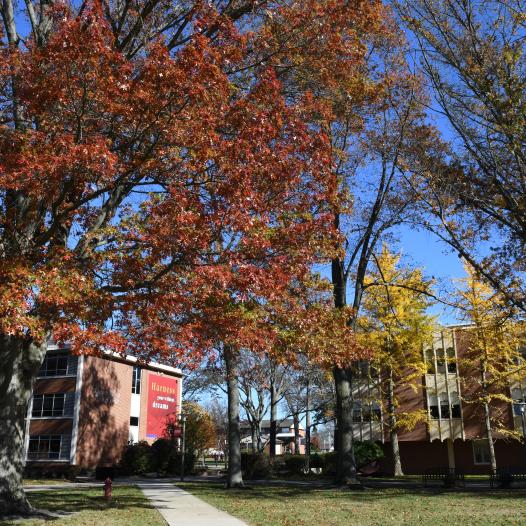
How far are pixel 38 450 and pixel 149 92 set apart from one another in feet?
106

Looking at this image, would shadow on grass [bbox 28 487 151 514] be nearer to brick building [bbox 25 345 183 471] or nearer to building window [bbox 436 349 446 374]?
brick building [bbox 25 345 183 471]

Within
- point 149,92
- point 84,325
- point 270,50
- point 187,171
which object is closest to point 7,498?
point 84,325

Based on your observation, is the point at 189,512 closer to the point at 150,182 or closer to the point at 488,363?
the point at 150,182

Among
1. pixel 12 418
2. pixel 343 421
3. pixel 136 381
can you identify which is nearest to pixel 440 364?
pixel 343 421

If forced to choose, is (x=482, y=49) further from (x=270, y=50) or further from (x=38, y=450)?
(x=38, y=450)

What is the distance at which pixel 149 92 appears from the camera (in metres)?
8.27

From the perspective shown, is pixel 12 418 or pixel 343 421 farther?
pixel 343 421

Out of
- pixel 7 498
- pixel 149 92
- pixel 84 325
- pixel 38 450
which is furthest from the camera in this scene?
pixel 38 450

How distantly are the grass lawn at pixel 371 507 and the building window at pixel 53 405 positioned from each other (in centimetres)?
1945

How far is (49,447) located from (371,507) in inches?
1059

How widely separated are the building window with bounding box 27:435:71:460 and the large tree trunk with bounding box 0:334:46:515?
24.6 meters

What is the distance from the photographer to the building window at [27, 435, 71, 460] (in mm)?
33750

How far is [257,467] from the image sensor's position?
28609 mm

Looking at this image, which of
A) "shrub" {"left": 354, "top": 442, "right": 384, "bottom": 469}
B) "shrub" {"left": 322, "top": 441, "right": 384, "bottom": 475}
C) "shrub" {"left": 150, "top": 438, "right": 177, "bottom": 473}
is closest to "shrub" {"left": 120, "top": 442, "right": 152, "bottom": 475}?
"shrub" {"left": 150, "top": 438, "right": 177, "bottom": 473}
